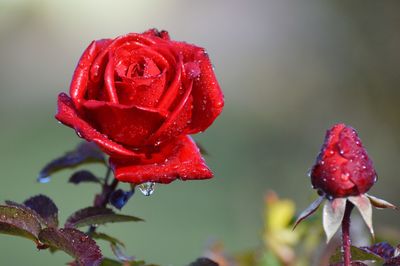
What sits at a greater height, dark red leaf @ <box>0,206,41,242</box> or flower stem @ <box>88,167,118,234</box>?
dark red leaf @ <box>0,206,41,242</box>

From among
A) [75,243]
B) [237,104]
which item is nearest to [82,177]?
[75,243]

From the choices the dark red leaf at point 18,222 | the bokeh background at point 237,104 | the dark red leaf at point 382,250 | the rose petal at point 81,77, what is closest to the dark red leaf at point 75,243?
the dark red leaf at point 18,222

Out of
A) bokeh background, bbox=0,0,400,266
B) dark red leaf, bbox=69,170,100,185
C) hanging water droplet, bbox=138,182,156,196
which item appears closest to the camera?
hanging water droplet, bbox=138,182,156,196

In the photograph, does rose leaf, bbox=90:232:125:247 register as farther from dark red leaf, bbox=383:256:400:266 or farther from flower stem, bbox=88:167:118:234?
dark red leaf, bbox=383:256:400:266

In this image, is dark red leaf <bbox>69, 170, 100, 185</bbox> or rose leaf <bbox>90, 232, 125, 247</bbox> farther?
dark red leaf <bbox>69, 170, 100, 185</bbox>

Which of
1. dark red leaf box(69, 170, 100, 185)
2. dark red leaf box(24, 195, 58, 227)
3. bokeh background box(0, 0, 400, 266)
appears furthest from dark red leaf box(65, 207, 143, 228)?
bokeh background box(0, 0, 400, 266)

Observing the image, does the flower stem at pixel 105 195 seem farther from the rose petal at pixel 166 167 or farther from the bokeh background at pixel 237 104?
the bokeh background at pixel 237 104
